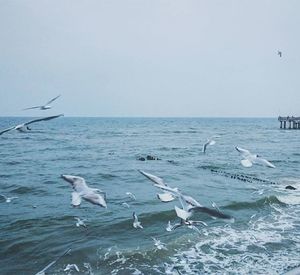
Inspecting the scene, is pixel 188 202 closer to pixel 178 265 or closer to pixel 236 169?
pixel 178 265

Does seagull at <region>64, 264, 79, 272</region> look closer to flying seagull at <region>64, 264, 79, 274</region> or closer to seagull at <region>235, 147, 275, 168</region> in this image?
flying seagull at <region>64, 264, 79, 274</region>

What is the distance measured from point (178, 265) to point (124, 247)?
2318 millimetres

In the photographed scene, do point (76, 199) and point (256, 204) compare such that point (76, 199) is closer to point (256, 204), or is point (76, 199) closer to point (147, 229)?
point (147, 229)

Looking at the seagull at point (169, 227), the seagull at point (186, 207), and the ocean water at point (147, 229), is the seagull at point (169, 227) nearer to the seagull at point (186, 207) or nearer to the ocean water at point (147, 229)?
the ocean water at point (147, 229)

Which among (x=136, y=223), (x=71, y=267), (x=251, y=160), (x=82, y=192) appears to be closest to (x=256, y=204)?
(x=136, y=223)

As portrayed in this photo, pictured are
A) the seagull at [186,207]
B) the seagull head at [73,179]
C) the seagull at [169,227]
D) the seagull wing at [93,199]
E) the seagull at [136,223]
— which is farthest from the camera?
the seagull at [136,223]

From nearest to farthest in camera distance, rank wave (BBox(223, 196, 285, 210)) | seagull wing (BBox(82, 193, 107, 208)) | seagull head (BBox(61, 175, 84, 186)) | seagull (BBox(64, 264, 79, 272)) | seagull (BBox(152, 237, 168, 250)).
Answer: seagull wing (BBox(82, 193, 107, 208)), seagull head (BBox(61, 175, 84, 186)), seagull (BBox(64, 264, 79, 272)), seagull (BBox(152, 237, 168, 250)), wave (BBox(223, 196, 285, 210))

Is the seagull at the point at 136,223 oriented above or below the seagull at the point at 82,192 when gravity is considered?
below

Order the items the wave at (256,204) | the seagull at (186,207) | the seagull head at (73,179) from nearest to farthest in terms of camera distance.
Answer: the seagull at (186,207) < the seagull head at (73,179) < the wave at (256,204)

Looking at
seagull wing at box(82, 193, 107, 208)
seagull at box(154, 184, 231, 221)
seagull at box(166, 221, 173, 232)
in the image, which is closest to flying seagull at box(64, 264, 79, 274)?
seagull wing at box(82, 193, 107, 208)

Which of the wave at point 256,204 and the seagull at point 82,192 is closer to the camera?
the seagull at point 82,192

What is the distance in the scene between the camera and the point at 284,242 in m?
12.8

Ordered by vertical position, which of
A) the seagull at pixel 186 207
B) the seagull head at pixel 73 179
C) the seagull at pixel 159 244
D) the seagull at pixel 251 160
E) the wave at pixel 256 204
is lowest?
the wave at pixel 256 204

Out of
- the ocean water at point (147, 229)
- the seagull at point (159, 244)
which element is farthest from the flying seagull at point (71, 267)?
the seagull at point (159, 244)
